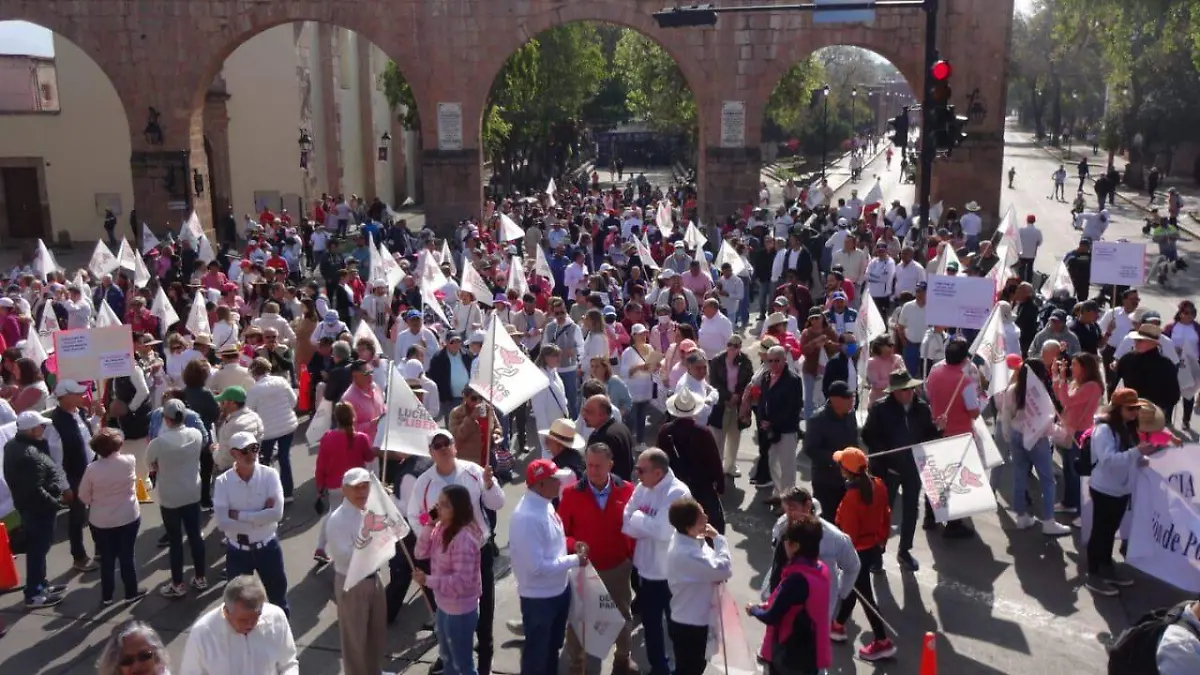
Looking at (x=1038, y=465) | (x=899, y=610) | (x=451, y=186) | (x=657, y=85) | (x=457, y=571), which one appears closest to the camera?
(x=457, y=571)

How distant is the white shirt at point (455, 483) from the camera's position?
23.6ft

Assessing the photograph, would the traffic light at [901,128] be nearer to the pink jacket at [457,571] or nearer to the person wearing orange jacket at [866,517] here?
the person wearing orange jacket at [866,517]

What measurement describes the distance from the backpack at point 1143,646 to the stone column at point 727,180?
75.4 feet

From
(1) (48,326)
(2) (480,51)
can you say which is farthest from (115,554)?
(2) (480,51)

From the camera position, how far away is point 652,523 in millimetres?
6742

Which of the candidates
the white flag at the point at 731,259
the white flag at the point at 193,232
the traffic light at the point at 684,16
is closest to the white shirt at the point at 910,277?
the white flag at the point at 731,259

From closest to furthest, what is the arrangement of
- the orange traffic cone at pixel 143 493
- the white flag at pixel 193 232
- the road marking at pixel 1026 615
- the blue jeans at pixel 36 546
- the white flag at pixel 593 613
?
1. the white flag at pixel 593 613
2. the road marking at pixel 1026 615
3. the blue jeans at pixel 36 546
4. the orange traffic cone at pixel 143 493
5. the white flag at pixel 193 232

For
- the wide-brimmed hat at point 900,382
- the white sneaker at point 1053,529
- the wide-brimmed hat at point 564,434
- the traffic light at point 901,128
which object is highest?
the traffic light at point 901,128

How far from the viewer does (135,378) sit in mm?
10961

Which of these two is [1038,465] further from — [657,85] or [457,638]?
[657,85]

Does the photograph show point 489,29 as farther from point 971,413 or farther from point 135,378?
point 971,413

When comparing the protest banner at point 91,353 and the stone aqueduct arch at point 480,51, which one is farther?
the stone aqueduct arch at point 480,51

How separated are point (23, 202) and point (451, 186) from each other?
1393 centimetres

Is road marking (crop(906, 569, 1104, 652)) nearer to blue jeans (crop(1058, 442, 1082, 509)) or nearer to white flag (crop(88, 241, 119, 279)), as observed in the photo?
blue jeans (crop(1058, 442, 1082, 509))
